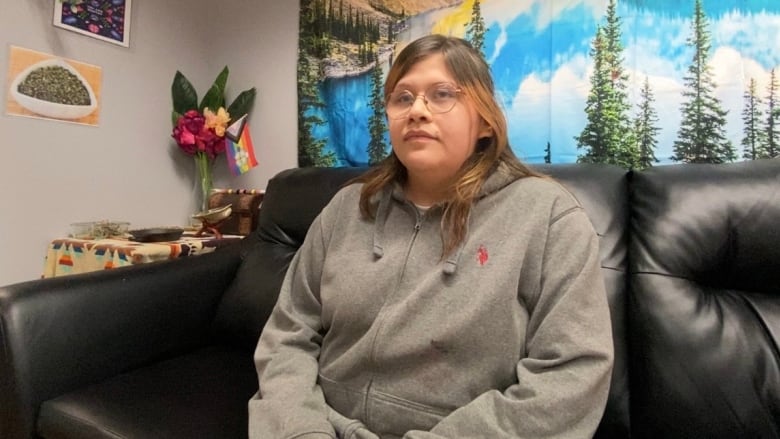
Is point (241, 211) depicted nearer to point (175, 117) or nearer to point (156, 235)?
point (156, 235)

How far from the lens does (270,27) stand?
2166 millimetres

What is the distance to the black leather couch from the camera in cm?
93

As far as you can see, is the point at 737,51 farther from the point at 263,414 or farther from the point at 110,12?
the point at 110,12

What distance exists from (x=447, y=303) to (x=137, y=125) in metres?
1.74

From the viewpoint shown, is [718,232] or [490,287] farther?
[718,232]

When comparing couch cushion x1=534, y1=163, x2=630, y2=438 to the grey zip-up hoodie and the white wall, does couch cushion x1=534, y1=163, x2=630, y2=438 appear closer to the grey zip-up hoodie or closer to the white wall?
the grey zip-up hoodie

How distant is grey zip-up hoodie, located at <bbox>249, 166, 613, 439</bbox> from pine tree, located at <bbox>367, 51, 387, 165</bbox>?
87 cm

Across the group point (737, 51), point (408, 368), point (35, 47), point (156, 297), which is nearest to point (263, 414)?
point (408, 368)

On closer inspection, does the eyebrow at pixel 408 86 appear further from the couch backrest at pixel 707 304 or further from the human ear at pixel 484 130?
the couch backrest at pixel 707 304

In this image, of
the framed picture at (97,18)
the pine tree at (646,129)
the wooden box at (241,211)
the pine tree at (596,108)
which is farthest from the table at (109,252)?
the pine tree at (646,129)

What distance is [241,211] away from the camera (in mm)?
2062

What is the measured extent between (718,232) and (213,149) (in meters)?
1.83

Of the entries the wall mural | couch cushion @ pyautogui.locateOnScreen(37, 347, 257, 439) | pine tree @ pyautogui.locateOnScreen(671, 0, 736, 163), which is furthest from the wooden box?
pine tree @ pyautogui.locateOnScreen(671, 0, 736, 163)

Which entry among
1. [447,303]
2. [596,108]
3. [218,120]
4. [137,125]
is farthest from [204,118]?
[447,303]
